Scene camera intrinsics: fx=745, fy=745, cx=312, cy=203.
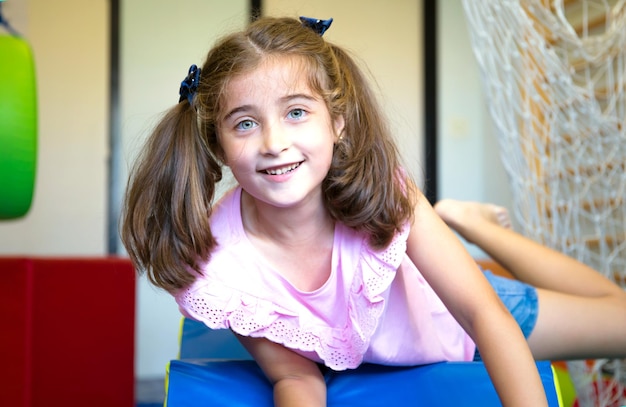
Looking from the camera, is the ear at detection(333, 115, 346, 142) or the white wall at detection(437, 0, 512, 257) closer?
the ear at detection(333, 115, 346, 142)

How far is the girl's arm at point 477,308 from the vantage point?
0.87 m

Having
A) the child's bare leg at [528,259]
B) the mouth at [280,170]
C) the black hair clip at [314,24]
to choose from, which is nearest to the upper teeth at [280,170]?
the mouth at [280,170]

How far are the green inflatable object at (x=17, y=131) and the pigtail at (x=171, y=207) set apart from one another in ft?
0.45

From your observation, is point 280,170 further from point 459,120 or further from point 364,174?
point 459,120

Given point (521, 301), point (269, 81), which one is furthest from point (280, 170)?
point (521, 301)

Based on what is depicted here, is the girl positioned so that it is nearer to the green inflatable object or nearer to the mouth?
the mouth

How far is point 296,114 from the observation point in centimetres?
94

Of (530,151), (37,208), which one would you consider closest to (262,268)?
(530,151)

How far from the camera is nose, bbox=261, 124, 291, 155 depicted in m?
0.90

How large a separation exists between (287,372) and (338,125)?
35cm

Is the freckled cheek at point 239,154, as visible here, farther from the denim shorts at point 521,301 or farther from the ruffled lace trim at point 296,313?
the denim shorts at point 521,301

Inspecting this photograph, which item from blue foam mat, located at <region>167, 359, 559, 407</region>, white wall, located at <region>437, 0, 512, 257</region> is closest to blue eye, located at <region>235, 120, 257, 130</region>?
blue foam mat, located at <region>167, 359, 559, 407</region>

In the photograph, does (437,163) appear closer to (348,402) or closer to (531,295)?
(531,295)

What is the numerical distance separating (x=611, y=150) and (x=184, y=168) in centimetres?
128
